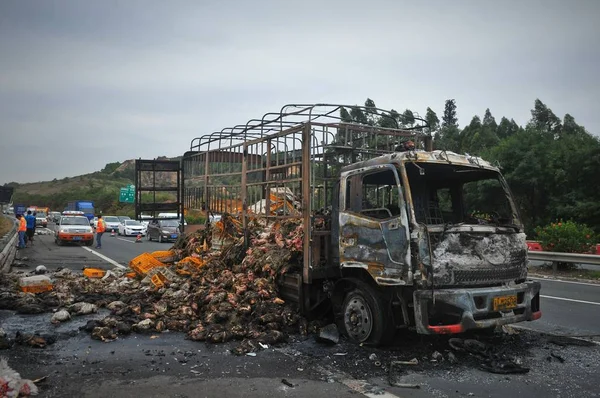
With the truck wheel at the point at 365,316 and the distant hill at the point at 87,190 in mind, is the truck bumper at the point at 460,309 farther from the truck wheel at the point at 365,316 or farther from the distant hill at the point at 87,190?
the distant hill at the point at 87,190

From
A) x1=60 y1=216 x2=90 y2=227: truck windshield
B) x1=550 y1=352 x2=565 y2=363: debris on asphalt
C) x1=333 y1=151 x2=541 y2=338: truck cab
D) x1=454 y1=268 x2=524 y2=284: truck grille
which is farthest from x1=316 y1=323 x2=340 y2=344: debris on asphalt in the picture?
x1=60 y1=216 x2=90 y2=227: truck windshield

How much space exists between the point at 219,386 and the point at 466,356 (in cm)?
277

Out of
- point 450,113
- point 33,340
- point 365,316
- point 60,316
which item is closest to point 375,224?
point 365,316

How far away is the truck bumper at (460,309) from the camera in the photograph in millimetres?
5090

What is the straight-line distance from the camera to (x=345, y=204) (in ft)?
20.6

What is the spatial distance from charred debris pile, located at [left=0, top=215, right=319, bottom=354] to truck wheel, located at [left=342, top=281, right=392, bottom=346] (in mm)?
764

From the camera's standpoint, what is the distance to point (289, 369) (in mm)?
5062

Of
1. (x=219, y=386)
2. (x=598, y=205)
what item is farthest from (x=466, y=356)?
(x=598, y=205)

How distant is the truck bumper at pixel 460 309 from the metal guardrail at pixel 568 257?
29.7 feet

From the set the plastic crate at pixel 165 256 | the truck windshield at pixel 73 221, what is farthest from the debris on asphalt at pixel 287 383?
the truck windshield at pixel 73 221

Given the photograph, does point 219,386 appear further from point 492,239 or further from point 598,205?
point 598,205

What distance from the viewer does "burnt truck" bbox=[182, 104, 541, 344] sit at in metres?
5.22

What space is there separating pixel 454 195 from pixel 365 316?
2191 millimetres

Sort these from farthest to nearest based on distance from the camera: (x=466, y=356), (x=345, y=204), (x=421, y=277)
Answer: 1. (x=345, y=204)
2. (x=466, y=356)
3. (x=421, y=277)
